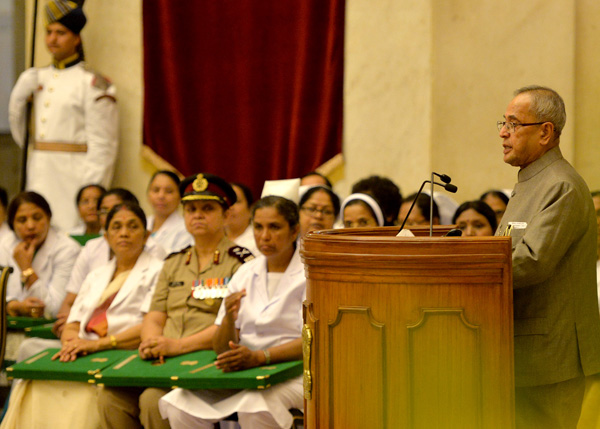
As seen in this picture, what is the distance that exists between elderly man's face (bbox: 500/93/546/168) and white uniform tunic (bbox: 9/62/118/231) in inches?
198

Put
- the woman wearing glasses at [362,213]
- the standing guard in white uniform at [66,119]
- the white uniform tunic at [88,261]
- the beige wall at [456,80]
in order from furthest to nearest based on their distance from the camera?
the standing guard in white uniform at [66,119], the beige wall at [456,80], the white uniform tunic at [88,261], the woman wearing glasses at [362,213]

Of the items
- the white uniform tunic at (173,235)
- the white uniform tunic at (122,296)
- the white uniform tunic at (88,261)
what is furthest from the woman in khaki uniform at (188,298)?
the white uniform tunic at (173,235)

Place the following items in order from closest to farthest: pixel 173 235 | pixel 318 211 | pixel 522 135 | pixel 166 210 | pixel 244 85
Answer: pixel 522 135
pixel 318 211
pixel 173 235
pixel 166 210
pixel 244 85

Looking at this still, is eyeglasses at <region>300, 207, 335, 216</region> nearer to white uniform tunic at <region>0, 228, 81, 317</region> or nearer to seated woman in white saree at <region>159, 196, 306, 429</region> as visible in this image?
seated woman in white saree at <region>159, 196, 306, 429</region>

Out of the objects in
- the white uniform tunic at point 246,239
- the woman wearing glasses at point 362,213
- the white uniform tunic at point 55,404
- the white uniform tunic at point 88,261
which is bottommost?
the white uniform tunic at point 55,404

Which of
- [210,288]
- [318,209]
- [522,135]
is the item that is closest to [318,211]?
[318,209]

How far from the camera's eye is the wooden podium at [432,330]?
6.84ft

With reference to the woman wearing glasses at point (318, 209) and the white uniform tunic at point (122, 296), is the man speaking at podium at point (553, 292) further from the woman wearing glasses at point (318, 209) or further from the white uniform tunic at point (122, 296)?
the white uniform tunic at point (122, 296)

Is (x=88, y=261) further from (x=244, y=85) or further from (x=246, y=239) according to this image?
(x=244, y=85)

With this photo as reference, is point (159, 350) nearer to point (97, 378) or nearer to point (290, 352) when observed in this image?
point (97, 378)

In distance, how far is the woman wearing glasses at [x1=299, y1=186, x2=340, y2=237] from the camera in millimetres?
4685

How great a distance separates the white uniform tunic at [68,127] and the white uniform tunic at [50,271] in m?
1.53

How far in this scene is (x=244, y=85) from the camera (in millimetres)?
7145

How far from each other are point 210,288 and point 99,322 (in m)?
0.67
